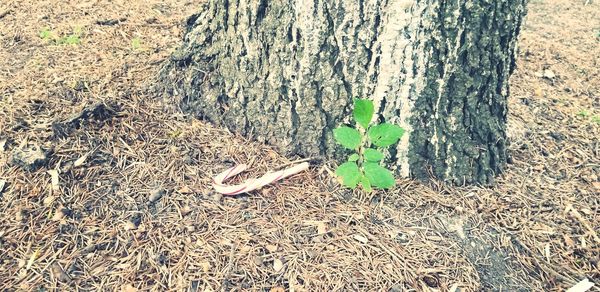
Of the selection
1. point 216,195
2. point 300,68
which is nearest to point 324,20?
point 300,68

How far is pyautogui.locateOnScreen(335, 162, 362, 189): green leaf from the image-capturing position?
74.6 inches

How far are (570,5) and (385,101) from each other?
388 cm

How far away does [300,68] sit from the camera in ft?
6.66

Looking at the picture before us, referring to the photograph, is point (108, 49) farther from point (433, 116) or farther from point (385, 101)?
point (433, 116)

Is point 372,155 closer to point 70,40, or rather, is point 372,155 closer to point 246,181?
point 246,181

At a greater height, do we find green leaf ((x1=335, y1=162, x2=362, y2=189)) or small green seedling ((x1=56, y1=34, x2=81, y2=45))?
small green seedling ((x1=56, y1=34, x2=81, y2=45))

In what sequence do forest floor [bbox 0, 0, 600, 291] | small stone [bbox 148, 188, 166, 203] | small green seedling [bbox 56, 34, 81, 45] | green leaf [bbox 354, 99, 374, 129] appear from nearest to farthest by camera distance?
forest floor [bbox 0, 0, 600, 291]
green leaf [bbox 354, 99, 374, 129]
small stone [bbox 148, 188, 166, 203]
small green seedling [bbox 56, 34, 81, 45]

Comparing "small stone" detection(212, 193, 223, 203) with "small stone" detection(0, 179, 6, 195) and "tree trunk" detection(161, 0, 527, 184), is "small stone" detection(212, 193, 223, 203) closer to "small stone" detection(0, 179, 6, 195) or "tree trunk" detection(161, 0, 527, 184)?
"tree trunk" detection(161, 0, 527, 184)

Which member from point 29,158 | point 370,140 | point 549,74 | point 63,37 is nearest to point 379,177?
point 370,140

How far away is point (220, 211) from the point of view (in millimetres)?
1999

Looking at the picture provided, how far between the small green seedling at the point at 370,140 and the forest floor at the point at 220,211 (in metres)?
0.17

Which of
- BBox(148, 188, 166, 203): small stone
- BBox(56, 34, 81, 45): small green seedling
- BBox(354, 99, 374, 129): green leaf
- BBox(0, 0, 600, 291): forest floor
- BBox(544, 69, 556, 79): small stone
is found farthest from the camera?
BBox(544, 69, 556, 79): small stone

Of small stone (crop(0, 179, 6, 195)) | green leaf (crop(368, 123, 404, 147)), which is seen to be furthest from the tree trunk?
small stone (crop(0, 179, 6, 195))

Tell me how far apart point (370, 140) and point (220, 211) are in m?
0.76
